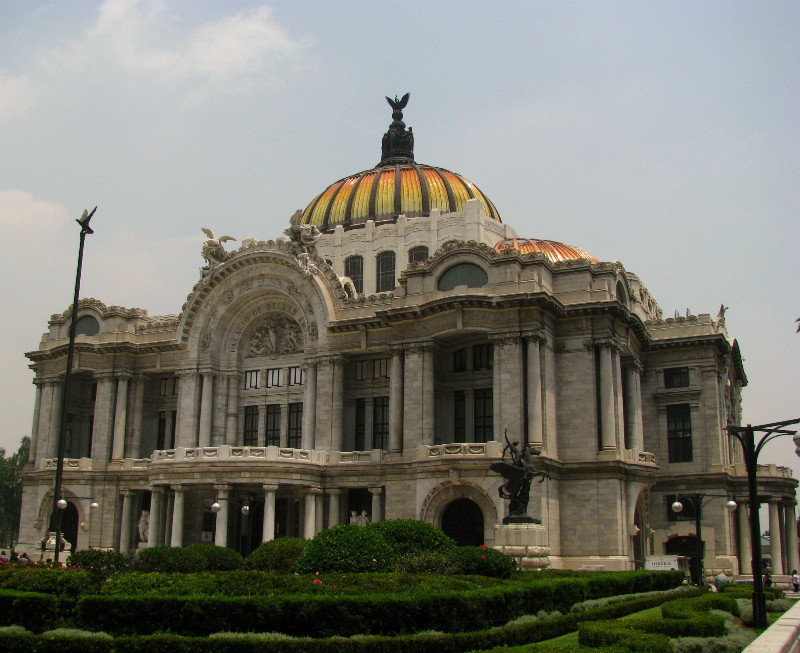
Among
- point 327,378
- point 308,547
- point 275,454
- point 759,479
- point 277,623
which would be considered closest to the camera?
point 277,623

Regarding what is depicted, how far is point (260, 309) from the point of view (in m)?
55.9

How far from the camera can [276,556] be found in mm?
33906

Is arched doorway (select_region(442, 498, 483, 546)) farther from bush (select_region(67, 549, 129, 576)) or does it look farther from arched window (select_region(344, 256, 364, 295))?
arched window (select_region(344, 256, 364, 295))

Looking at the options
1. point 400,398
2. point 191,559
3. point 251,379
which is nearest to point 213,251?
point 251,379

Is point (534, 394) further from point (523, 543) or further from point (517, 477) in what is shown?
point (523, 543)

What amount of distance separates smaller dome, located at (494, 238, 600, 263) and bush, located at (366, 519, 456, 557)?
2523cm

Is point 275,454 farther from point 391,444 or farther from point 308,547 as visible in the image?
Answer: point 308,547

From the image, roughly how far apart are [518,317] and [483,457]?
23.9ft

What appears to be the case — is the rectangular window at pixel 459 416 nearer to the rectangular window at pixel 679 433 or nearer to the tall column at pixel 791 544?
the rectangular window at pixel 679 433

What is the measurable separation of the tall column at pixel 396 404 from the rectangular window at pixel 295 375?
25.8 ft

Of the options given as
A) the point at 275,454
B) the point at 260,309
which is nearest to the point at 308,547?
the point at 275,454

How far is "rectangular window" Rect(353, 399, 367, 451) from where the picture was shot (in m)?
51.9

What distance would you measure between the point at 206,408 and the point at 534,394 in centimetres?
2094

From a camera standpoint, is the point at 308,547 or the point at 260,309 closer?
the point at 308,547
